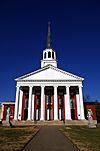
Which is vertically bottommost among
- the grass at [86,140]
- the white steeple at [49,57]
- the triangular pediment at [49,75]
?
the grass at [86,140]

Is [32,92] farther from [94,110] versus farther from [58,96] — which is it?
[94,110]

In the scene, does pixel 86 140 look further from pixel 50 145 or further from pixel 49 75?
pixel 49 75

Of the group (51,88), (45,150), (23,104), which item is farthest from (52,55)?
(45,150)

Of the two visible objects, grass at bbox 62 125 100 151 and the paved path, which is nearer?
the paved path

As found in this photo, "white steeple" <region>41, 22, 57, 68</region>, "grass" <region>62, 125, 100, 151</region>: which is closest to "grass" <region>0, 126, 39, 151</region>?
"grass" <region>62, 125, 100, 151</region>

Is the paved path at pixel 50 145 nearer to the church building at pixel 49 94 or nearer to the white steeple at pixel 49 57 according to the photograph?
the church building at pixel 49 94

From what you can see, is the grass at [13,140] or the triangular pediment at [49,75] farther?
the triangular pediment at [49,75]

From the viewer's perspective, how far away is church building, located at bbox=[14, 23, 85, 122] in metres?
43.9

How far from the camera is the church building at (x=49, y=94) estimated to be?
43.9 meters

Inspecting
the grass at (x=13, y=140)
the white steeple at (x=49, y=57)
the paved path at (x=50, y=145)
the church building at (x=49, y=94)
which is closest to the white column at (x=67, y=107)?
the church building at (x=49, y=94)

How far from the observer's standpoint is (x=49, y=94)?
1911 inches

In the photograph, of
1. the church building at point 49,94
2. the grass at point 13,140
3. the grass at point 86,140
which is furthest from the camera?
the church building at point 49,94

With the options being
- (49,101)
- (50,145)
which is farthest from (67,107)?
(50,145)

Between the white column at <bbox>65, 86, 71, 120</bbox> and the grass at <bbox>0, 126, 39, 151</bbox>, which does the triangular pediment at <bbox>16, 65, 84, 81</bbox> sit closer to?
the white column at <bbox>65, 86, 71, 120</bbox>
